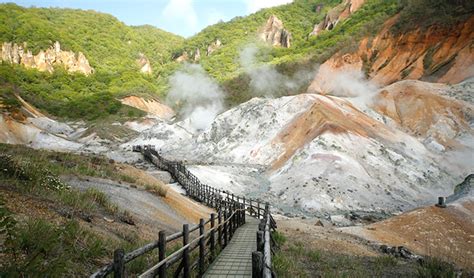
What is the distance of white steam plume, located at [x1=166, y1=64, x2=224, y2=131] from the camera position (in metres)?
96.2

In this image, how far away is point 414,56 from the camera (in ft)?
222

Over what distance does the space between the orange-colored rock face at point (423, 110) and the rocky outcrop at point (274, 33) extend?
115m

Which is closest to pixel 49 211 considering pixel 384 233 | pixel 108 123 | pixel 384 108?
pixel 384 233

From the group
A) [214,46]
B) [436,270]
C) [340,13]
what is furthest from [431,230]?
[214,46]

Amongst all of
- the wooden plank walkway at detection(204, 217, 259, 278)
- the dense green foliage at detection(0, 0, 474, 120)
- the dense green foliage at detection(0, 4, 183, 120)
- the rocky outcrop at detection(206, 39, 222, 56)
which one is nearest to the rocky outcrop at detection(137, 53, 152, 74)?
the dense green foliage at detection(0, 4, 183, 120)

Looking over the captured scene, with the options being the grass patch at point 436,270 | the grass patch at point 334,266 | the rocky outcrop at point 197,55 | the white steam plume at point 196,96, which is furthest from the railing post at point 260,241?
the rocky outcrop at point 197,55

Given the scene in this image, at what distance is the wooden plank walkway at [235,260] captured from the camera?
8.51m

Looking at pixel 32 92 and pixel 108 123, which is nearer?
pixel 108 123

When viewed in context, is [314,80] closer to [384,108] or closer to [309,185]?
[384,108]

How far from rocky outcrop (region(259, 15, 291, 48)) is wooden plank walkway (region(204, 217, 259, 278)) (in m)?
162

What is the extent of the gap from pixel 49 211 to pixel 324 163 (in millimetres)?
32734

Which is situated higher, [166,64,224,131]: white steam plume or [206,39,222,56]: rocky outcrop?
[206,39,222,56]: rocky outcrop

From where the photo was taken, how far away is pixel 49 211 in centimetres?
904

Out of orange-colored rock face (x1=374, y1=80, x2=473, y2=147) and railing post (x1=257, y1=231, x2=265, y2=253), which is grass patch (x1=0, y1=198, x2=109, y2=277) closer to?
railing post (x1=257, y1=231, x2=265, y2=253)
